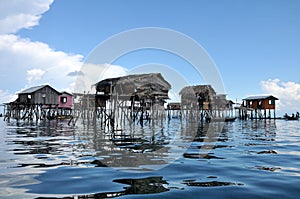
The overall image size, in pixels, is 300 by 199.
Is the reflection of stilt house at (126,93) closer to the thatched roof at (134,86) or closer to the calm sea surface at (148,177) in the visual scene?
the thatched roof at (134,86)

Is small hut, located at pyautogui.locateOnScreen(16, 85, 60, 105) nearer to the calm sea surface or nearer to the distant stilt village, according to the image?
the distant stilt village

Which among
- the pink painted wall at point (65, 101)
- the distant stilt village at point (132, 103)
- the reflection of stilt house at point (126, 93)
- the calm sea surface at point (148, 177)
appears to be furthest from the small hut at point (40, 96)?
the calm sea surface at point (148, 177)

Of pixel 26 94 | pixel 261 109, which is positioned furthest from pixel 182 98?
pixel 26 94

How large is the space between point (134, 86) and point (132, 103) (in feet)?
6.73

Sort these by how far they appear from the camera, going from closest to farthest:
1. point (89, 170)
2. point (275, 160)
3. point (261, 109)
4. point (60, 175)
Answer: point (60, 175) → point (89, 170) → point (275, 160) → point (261, 109)

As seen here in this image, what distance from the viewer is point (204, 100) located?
169 ft

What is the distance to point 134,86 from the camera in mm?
31719

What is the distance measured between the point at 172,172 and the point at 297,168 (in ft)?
11.4

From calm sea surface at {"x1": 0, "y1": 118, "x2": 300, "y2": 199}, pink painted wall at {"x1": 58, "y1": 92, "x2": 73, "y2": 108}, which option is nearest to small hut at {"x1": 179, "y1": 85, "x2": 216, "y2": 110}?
pink painted wall at {"x1": 58, "y1": 92, "x2": 73, "y2": 108}

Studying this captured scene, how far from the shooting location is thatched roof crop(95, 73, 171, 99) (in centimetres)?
2970

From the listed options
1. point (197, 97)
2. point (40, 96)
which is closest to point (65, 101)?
point (40, 96)

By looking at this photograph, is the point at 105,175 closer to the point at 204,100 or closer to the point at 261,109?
the point at 204,100

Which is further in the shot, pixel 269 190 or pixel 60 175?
pixel 60 175

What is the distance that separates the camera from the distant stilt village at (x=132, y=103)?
3097cm
